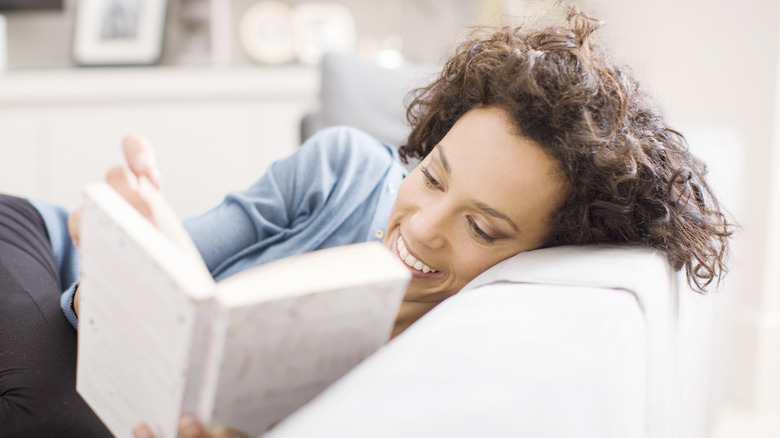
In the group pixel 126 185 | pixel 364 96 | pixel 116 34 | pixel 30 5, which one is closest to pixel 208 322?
pixel 126 185

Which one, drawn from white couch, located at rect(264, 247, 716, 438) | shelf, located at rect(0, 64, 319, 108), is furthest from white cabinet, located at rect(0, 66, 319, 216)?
white couch, located at rect(264, 247, 716, 438)

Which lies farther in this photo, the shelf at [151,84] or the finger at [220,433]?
the shelf at [151,84]

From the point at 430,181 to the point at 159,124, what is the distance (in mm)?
2016

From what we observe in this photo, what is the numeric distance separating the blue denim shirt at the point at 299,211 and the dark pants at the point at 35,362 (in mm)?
215

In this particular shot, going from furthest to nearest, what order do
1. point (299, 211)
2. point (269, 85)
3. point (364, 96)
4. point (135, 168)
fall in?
point (269, 85), point (364, 96), point (299, 211), point (135, 168)

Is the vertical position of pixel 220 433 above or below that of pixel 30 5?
below

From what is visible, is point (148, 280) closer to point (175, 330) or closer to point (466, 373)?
point (175, 330)

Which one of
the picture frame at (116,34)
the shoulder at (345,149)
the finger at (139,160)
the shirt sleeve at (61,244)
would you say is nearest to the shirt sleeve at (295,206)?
the shoulder at (345,149)

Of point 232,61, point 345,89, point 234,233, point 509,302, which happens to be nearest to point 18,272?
point 234,233

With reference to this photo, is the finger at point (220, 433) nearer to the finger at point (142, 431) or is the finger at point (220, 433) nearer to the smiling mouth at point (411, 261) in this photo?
the finger at point (142, 431)

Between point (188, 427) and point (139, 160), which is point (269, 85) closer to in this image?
point (139, 160)

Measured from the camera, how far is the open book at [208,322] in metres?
0.42

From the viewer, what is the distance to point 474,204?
0.81 meters

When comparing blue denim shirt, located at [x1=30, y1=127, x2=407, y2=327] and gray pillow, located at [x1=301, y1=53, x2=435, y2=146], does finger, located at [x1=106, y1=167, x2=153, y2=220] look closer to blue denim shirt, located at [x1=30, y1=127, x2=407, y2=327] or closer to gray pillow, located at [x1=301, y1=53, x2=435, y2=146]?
blue denim shirt, located at [x1=30, y1=127, x2=407, y2=327]
